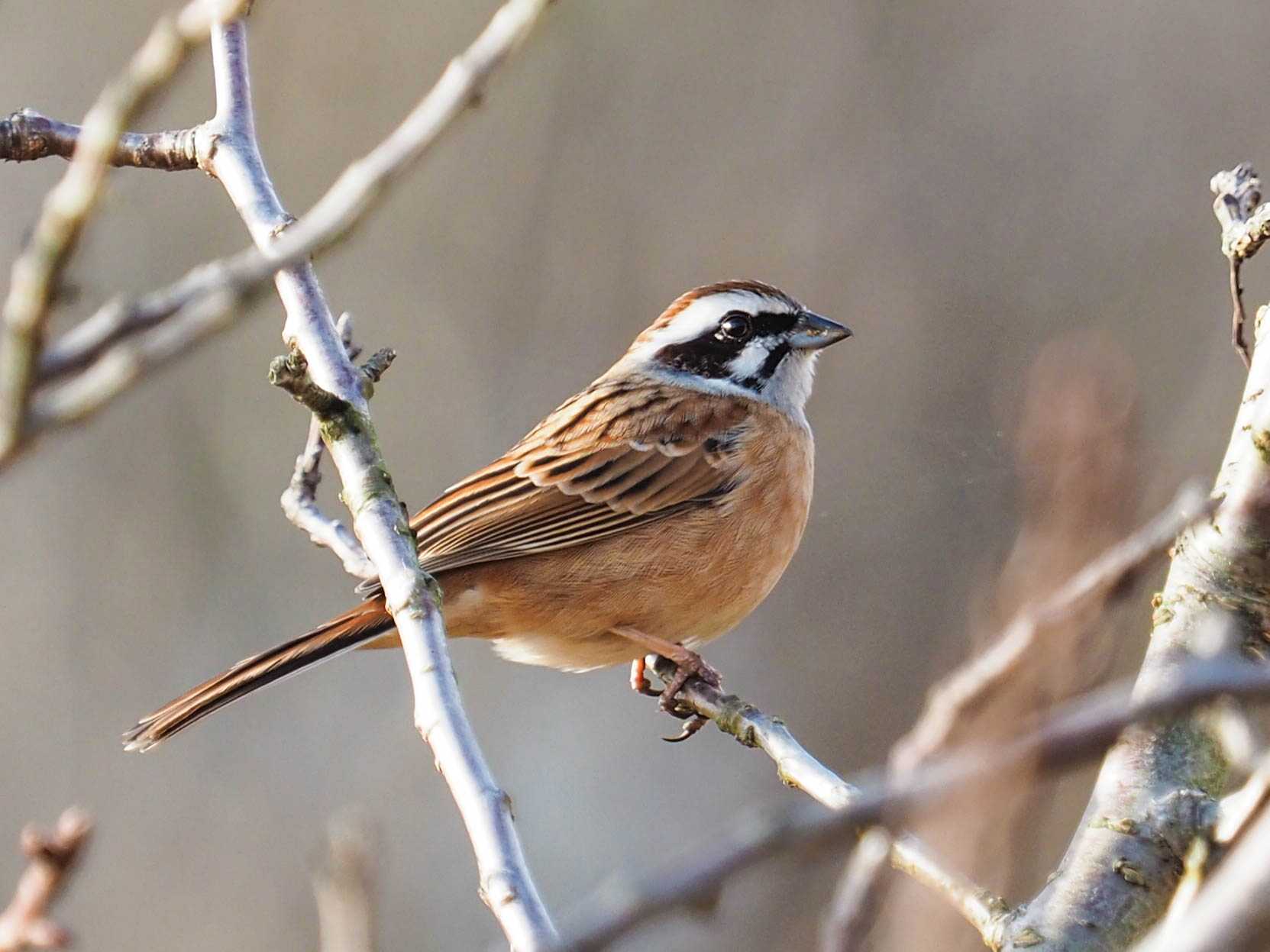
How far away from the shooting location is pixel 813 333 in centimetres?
516

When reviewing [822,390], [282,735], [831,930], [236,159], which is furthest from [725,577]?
[282,735]

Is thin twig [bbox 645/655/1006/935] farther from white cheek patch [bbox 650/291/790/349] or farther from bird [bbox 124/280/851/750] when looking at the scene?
white cheek patch [bbox 650/291/790/349]

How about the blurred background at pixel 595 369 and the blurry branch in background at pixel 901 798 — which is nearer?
the blurry branch in background at pixel 901 798

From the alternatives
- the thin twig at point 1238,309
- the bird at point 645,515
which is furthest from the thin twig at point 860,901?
the bird at point 645,515

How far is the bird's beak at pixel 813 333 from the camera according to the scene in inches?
202

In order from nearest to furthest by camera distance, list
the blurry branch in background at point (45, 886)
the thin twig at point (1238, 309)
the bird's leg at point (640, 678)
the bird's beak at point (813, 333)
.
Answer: the blurry branch in background at point (45, 886)
the thin twig at point (1238, 309)
the bird's leg at point (640, 678)
the bird's beak at point (813, 333)

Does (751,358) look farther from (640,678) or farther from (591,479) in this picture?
(640,678)

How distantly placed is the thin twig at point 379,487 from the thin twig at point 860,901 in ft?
1.25

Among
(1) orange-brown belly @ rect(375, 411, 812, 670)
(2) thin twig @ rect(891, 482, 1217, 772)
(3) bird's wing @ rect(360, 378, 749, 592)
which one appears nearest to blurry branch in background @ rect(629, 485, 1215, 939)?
(2) thin twig @ rect(891, 482, 1217, 772)

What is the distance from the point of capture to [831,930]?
1.63 m

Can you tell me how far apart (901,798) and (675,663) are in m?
3.52

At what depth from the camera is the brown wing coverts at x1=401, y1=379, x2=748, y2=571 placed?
4629 mm

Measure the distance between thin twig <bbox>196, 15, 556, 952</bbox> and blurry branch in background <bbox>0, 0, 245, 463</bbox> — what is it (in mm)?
268

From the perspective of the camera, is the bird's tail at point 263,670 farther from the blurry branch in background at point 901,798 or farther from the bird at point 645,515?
the blurry branch in background at point 901,798
